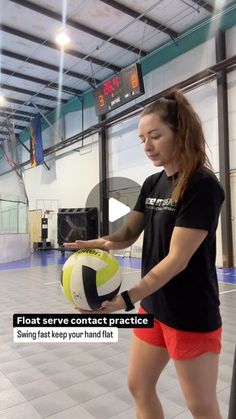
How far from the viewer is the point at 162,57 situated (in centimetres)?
858

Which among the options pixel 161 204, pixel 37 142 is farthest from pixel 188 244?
pixel 37 142

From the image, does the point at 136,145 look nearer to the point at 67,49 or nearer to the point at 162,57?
the point at 162,57

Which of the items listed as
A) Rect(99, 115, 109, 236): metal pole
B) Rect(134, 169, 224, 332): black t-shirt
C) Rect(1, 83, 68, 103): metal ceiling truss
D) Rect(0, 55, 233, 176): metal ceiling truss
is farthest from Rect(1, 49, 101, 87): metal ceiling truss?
Rect(134, 169, 224, 332): black t-shirt

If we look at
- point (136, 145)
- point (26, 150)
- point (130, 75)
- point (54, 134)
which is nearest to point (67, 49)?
point (130, 75)

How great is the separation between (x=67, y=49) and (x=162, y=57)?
98.4 inches

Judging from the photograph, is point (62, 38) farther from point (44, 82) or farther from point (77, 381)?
point (77, 381)

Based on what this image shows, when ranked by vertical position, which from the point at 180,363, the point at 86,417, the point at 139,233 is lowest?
the point at 86,417

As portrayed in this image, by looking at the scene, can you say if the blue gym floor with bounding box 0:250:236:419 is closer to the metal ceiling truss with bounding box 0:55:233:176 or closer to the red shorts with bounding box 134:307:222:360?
the red shorts with bounding box 134:307:222:360

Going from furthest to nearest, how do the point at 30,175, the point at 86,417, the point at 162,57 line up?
the point at 30,175
the point at 162,57
the point at 86,417

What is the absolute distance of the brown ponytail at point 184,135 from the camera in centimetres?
99

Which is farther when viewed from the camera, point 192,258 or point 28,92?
point 28,92

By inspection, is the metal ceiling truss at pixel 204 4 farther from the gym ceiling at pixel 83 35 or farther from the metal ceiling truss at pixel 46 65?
the metal ceiling truss at pixel 46 65

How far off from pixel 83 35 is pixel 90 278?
27.4 feet

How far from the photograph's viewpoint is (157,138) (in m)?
1.01
